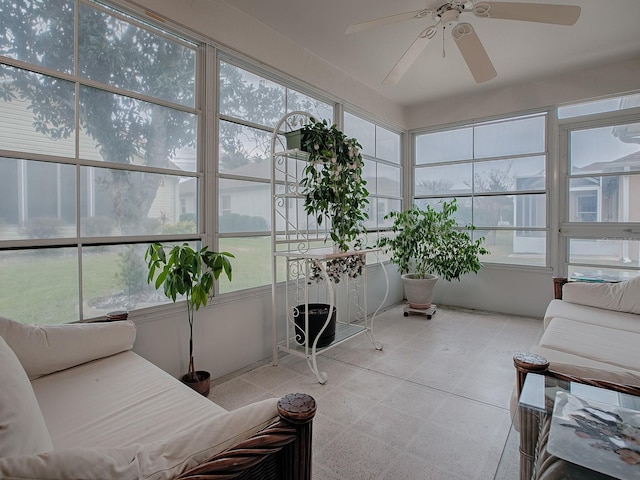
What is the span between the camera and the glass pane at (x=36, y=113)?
1.63 meters

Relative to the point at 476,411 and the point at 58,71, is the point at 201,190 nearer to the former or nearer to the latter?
the point at 58,71

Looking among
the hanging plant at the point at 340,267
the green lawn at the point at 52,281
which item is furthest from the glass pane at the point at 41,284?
the hanging plant at the point at 340,267

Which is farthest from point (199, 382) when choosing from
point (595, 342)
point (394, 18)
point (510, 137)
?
point (510, 137)

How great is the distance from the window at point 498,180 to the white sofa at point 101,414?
4.04 meters

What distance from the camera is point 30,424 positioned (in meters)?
0.83

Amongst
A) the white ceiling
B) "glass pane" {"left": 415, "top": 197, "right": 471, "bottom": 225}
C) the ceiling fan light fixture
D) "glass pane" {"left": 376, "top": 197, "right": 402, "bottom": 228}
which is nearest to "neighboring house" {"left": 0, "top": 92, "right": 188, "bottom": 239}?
the white ceiling

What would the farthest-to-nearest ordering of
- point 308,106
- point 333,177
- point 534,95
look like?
point 534,95
point 308,106
point 333,177

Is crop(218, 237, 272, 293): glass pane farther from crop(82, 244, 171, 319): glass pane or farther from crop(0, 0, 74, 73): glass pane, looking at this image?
crop(0, 0, 74, 73): glass pane

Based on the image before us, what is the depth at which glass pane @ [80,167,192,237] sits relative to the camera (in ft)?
6.30

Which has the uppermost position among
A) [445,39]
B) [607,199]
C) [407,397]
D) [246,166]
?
[445,39]

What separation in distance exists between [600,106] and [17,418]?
16.4 ft

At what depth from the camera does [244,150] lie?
2.71 metres

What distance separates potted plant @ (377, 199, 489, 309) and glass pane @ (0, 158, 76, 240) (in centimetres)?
295

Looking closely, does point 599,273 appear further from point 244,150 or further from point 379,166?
point 244,150
